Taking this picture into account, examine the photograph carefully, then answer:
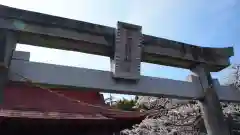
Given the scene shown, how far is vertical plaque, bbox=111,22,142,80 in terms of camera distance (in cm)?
378

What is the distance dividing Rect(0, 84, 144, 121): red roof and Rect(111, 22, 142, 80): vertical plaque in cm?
88

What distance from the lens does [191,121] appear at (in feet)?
20.9

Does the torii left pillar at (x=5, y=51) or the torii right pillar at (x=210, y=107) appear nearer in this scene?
the torii left pillar at (x=5, y=51)

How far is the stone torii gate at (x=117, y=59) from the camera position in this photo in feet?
10.9

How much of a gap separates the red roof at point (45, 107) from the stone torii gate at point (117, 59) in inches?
23.4

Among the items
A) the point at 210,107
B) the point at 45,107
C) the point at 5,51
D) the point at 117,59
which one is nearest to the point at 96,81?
the point at 117,59

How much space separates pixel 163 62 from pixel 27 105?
7.80 feet

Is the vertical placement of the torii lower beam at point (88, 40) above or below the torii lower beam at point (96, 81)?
above

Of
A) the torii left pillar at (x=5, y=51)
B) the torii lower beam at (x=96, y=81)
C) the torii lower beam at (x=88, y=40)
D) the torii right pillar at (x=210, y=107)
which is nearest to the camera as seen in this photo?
the torii left pillar at (x=5, y=51)

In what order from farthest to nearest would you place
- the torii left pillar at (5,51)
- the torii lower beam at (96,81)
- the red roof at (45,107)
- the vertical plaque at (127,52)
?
1. the vertical plaque at (127,52)
2. the red roof at (45,107)
3. the torii lower beam at (96,81)
4. the torii left pillar at (5,51)

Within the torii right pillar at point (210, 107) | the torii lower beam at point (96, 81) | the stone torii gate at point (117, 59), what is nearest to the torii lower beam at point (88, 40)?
the stone torii gate at point (117, 59)

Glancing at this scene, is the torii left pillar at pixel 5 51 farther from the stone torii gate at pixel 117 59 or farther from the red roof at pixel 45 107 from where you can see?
the red roof at pixel 45 107

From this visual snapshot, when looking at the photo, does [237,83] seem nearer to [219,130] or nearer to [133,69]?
[219,130]

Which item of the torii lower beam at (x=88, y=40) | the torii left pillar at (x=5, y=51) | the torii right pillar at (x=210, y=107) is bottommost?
the torii right pillar at (x=210, y=107)
